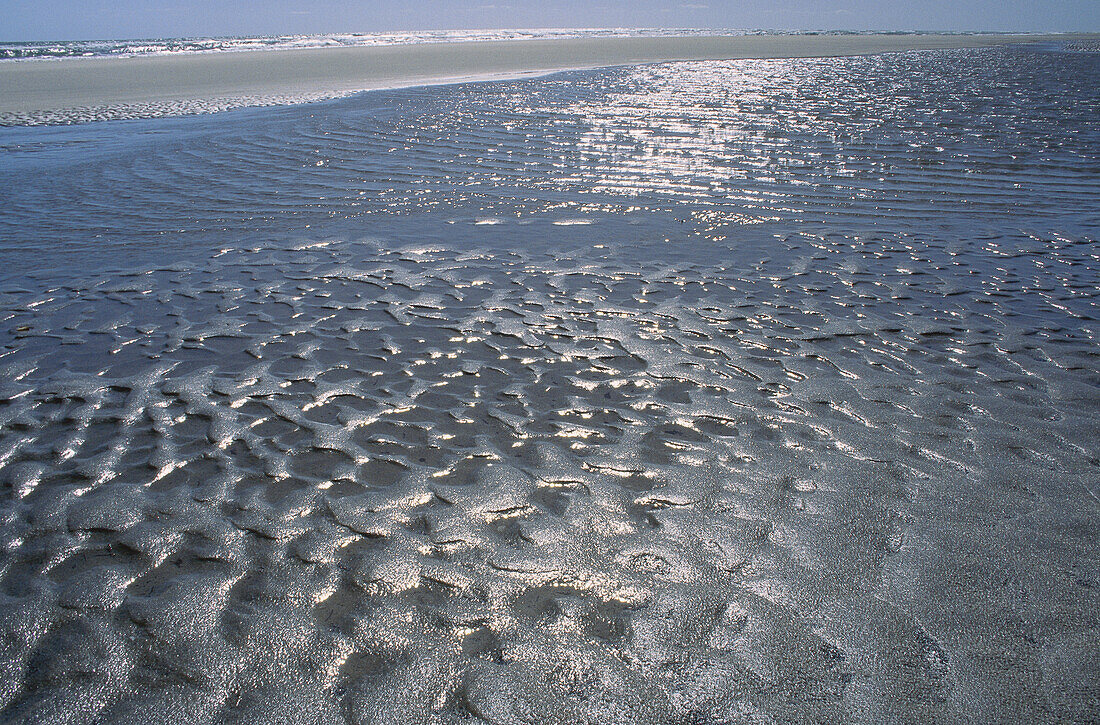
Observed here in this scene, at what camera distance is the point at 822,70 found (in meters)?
27.9

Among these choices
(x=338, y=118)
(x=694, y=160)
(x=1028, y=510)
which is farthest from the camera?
(x=338, y=118)

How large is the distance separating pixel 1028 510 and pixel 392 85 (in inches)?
1063

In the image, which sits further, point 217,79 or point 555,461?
point 217,79

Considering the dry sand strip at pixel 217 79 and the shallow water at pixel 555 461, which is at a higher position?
the dry sand strip at pixel 217 79

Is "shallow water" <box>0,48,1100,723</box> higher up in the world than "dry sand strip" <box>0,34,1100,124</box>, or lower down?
lower down

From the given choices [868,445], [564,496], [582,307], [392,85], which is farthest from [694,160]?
[392,85]

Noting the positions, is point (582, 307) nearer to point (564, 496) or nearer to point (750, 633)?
point (564, 496)

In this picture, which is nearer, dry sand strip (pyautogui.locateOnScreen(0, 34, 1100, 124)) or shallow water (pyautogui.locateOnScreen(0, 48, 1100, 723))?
shallow water (pyautogui.locateOnScreen(0, 48, 1100, 723))

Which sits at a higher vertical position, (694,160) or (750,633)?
(694,160)

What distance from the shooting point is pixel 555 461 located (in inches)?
161

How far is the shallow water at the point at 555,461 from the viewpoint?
276 centimetres

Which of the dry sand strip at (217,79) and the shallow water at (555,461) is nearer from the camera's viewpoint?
the shallow water at (555,461)

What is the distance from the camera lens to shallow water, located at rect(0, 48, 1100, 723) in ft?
9.05

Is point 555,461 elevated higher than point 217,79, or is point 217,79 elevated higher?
point 217,79
